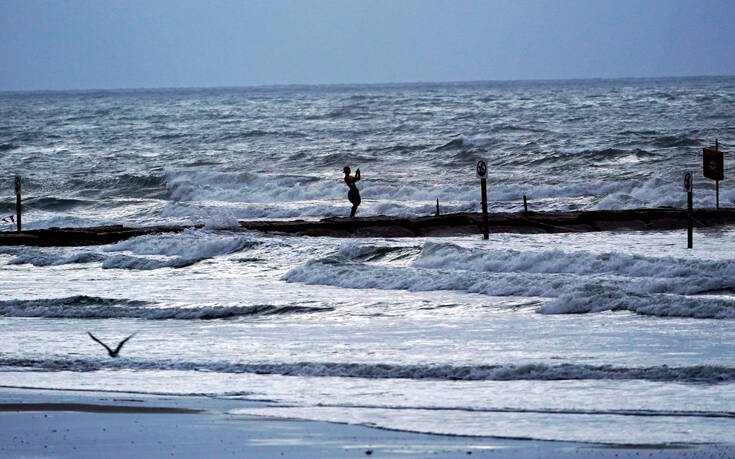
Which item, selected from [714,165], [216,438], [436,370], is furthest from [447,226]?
[216,438]

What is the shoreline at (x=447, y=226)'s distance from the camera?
68.0ft

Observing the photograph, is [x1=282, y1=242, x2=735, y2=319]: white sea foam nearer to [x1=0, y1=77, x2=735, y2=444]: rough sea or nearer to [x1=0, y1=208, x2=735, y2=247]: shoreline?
[x1=0, y1=77, x2=735, y2=444]: rough sea

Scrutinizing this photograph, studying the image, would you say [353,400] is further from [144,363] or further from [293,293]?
[293,293]

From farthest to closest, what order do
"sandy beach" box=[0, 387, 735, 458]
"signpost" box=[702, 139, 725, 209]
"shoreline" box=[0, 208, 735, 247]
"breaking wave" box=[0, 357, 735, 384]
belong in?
"shoreline" box=[0, 208, 735, 247], "signpost" box=[702, 139, 725, 209], "breaking wave" box=[0, 357, 735, 384], "sandy beach" box=[0, 387, 735, 458]

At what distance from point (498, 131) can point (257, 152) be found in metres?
12.1

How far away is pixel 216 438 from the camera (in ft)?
24.0

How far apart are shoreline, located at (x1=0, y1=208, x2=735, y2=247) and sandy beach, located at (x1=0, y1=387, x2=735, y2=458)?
503 inches

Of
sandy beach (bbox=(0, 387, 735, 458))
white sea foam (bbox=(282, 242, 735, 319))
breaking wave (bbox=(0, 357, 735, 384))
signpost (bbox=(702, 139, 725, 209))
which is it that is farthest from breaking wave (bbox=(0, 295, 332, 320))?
signpost (bbox=(702, 139, 725, 209))

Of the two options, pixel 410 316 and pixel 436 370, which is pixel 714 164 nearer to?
pixel 410 316

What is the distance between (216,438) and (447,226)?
1425 cm

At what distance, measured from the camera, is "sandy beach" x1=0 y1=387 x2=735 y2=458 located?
6859mm

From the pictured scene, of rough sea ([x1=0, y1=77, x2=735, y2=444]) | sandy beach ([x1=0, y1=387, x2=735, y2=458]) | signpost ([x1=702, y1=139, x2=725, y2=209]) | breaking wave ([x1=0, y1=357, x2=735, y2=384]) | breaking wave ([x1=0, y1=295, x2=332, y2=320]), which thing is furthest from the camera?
signpost ([x1=702, y1=139, x2=725, y2=209])

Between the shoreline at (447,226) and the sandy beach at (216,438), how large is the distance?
41.9ft

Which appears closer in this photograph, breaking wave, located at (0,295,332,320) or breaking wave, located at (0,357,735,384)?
breaking wave, located at (0,357,735,384)
